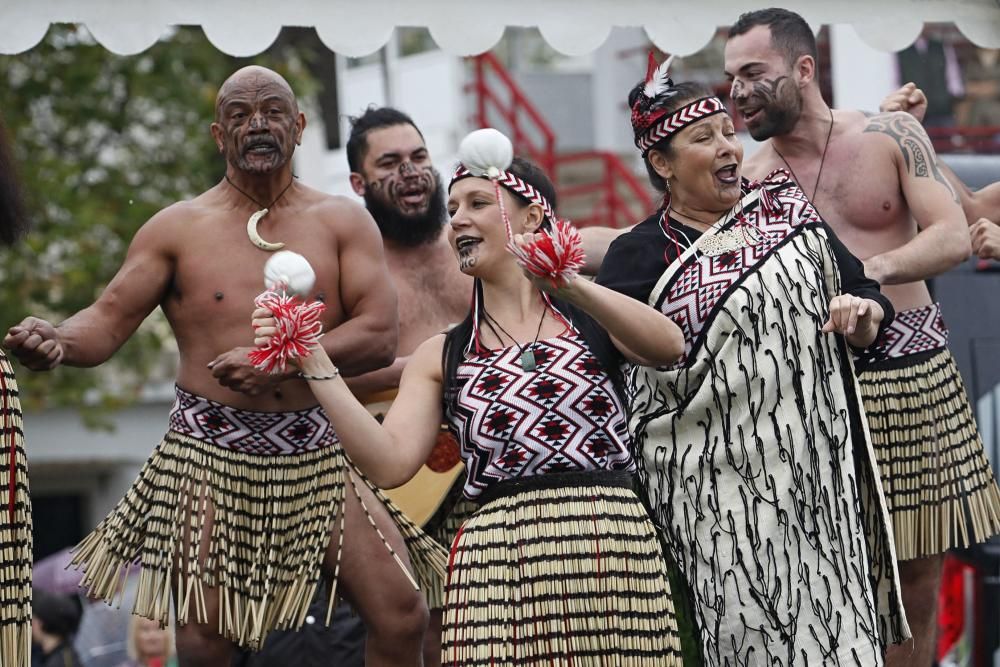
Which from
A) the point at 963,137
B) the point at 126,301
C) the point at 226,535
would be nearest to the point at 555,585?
the point at 226,535

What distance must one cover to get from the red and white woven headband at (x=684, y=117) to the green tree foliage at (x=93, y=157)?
959cm

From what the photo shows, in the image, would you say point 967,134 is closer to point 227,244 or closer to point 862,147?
point 862,147

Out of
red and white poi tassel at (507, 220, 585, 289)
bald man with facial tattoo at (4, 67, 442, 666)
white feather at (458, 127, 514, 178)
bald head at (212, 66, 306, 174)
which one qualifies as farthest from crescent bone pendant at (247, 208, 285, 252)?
red and white poi tassel at (507, 220, 585, 289)

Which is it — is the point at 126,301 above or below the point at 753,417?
above

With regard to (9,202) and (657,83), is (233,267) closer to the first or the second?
(9,202)

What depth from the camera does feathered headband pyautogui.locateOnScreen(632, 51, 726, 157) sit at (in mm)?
4398

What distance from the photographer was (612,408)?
4.11m

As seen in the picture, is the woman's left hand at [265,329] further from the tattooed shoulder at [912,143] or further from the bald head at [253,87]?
the tattooed shoulder at [912,143]

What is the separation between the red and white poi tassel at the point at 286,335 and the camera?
149 inches

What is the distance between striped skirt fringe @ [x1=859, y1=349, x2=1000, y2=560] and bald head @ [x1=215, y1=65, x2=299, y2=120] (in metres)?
2.08

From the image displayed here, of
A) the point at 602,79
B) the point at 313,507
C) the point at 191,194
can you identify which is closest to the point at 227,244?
the point at 313,507

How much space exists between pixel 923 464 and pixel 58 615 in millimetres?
4694

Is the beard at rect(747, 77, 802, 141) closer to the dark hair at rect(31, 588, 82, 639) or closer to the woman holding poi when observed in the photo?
the woman holding poi

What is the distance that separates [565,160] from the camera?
1631 cm
